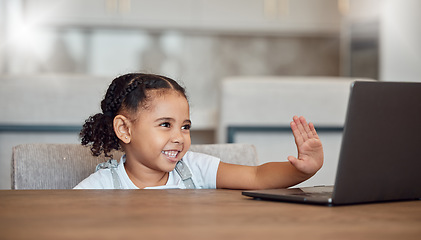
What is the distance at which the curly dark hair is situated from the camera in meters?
1.41

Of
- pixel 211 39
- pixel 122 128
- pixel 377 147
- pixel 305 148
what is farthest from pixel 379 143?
pixel 211 39

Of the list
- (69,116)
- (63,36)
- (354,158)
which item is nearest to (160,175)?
(354,158)

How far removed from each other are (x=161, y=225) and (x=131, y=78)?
0.87 metres

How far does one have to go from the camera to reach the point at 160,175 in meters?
1.43

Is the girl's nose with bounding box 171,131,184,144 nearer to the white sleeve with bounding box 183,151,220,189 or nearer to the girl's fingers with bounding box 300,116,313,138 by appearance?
the white sleeve with bounding box 183,151,220,189

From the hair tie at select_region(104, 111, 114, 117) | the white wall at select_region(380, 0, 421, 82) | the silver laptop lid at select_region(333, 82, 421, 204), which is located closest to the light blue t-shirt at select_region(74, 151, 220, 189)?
the hair tie at select_region(104, 111, 114, 117)

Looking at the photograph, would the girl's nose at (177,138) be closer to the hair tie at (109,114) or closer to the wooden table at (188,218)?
the hair tie at (109,114)

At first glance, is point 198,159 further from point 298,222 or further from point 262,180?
point 298,222

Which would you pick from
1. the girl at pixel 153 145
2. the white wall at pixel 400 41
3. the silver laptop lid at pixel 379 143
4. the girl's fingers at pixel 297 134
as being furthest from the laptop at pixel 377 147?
the white wall at pixel 400 41

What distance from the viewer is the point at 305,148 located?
1081 mm

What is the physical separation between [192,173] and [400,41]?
286cm

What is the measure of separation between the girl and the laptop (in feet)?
1.38

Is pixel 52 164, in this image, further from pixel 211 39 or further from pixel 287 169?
pixel 211 39

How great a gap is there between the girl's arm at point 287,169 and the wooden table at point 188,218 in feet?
0.77
